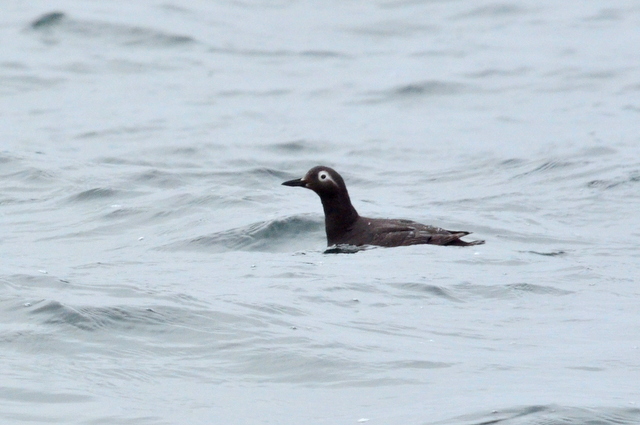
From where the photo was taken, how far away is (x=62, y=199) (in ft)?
48.2

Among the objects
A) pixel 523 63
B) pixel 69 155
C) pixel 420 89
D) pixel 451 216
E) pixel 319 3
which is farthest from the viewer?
pixel 319 3

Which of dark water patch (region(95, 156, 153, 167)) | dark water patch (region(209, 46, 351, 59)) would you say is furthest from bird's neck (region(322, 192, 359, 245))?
dark water patch (region(209, 46, 351, 59))

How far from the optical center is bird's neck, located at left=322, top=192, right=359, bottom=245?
1254 cm

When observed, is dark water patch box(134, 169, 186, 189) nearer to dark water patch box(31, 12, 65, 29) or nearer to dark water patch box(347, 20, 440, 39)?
dark water patch box(31, 12, 65, 29)

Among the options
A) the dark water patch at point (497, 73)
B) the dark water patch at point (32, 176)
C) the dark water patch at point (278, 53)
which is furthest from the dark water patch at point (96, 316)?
the dark water patch at point (278, 53)

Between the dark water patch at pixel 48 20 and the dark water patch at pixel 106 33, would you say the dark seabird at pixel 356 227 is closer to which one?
the dark water patch at pixel 106 33

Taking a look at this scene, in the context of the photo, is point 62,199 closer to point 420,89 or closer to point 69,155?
point 69,155

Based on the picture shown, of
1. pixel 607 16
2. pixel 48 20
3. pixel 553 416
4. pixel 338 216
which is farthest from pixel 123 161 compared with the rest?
pixel 607 16

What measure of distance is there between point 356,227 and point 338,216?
292 millimetres

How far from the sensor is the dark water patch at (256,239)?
1205 centimetres

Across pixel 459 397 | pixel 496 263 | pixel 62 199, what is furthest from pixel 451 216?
pixel 459 397

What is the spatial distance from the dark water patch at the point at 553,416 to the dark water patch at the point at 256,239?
232 inches

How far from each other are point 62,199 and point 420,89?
32.6ft

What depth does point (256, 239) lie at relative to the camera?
40.7 feet
